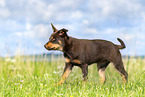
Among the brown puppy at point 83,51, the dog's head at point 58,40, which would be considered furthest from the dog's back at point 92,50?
the dog's head at point 58,40

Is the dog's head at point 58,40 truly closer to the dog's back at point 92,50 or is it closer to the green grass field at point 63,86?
the dog's back at point 92,50

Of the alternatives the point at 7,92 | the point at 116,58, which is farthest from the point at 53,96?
the point at 116,58

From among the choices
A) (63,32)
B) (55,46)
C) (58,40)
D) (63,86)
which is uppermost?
(63,32)

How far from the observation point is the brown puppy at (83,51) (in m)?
5.02

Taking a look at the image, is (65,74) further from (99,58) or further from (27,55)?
(27,55)

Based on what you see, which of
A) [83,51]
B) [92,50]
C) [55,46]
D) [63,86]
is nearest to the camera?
[63,86]

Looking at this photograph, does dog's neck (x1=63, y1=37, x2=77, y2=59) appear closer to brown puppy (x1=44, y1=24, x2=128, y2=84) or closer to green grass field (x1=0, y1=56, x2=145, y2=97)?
brown puppy (x1=44, y1=24, x2=128, y2=84)

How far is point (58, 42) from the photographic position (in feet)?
16.4

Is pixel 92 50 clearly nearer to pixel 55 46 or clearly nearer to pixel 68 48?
pixel 68 48

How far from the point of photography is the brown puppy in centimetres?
502

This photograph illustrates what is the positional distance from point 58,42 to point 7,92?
1.80 metres

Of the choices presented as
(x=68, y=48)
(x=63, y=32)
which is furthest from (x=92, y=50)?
(x=63, y=32)

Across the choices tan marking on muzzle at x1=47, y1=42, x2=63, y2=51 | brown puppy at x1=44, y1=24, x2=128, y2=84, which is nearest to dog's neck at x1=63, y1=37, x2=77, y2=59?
brown puppy at x1=44, y1=24, x2=128, y2=84

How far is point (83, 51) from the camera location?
17.3 feet
